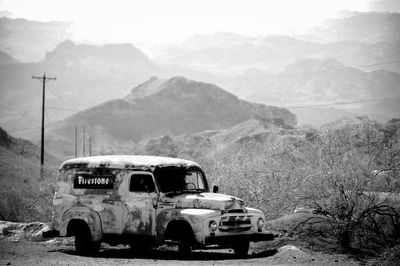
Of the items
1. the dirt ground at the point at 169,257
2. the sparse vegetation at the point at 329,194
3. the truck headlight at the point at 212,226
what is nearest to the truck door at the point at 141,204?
the dirt ground at the point at 169,257

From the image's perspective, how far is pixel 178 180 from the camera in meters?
15.1

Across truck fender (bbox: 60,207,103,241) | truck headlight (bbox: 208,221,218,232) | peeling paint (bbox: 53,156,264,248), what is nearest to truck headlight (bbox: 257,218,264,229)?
peeling paint (bbox: 53,156,264,248)

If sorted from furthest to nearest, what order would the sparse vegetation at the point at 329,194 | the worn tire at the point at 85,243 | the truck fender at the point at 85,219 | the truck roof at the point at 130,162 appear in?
the sparse vegetation at the point at 329,194 → the worn tire at the point at 85,243 → the truck fender at the point at 85,219 → the truck roof at the point at 130,162

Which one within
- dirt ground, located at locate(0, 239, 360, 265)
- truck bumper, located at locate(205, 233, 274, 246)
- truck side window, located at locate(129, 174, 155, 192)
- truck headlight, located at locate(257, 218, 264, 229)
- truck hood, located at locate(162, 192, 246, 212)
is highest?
truck side window, located at locate(129, 174, 155, 192)

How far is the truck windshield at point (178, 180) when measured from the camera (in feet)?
49.0

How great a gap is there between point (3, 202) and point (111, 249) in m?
16.6

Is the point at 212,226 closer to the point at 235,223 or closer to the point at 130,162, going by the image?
the point at 235,223

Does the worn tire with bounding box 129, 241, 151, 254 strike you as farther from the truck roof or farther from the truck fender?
the truck roof

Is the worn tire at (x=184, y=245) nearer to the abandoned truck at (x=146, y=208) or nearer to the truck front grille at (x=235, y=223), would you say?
the abandoned truck at (x=146, y=208)

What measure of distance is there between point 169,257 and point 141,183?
1.87 metres

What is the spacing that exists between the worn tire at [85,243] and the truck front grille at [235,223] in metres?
3.67

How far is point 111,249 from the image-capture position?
1734 cm

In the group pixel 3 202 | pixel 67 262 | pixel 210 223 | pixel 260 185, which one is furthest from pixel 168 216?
pixel 3 202

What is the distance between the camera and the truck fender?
15.6 meters
